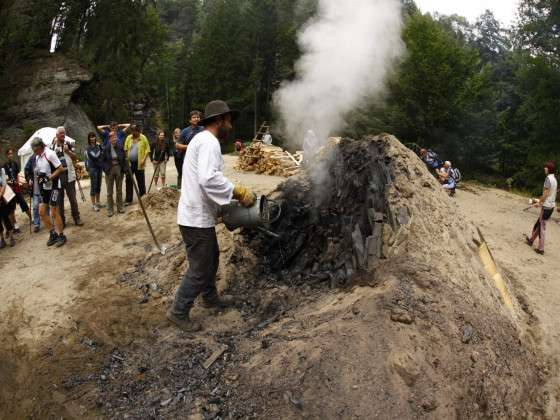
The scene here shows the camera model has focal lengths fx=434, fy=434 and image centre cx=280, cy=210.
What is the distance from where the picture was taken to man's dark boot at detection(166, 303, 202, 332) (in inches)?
152

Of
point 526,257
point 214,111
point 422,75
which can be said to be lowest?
point 526,257

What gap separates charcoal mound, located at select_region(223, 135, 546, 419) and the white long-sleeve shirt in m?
1.11

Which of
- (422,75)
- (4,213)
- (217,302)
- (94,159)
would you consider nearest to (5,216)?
(4,213)

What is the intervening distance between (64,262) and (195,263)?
9.55 ft

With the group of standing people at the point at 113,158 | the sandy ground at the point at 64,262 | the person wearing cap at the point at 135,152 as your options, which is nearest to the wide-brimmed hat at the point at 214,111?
→ the sandy ground at the point at 64,262

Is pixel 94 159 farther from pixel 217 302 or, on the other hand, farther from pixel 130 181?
pixel 217 302

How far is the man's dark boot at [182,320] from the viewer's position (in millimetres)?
3863

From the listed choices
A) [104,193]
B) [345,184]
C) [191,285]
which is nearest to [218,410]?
[191,285]

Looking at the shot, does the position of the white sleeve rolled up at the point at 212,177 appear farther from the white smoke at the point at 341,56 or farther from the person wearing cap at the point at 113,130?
the person wearing cap at the point at 113,130

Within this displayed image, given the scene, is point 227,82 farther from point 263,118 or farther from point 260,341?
point 260,341

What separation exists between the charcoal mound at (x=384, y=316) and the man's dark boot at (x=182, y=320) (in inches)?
22.0

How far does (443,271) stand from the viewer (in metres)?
3.68

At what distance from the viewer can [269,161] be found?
44.4 feet

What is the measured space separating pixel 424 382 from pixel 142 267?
3.76 meters
